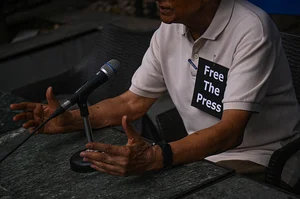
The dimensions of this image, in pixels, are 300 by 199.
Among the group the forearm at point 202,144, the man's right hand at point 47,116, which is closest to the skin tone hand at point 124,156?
the forearm at point 202,144

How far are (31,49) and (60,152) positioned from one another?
3178mm

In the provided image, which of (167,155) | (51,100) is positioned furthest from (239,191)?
(51,100)

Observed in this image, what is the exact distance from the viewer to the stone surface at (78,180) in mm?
1956

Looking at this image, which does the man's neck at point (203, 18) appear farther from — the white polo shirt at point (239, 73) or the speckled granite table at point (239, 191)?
the speckled granite table at point (239, 191)

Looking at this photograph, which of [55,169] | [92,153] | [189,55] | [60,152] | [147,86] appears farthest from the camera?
[147,86]

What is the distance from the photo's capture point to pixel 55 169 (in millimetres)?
2188

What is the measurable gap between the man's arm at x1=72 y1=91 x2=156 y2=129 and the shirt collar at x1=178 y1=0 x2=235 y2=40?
0.46 meters

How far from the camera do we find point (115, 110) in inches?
103

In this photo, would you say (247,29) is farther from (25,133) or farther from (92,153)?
(25,133)

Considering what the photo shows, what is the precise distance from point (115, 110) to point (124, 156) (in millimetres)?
713

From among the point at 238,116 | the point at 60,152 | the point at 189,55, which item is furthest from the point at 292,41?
the point at 60,152

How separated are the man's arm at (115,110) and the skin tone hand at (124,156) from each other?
551 mm

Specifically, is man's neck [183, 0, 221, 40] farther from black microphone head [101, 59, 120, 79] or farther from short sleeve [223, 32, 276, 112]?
black microphone head [101, 59, 120, 79]

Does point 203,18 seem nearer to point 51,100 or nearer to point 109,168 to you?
point 51,100
